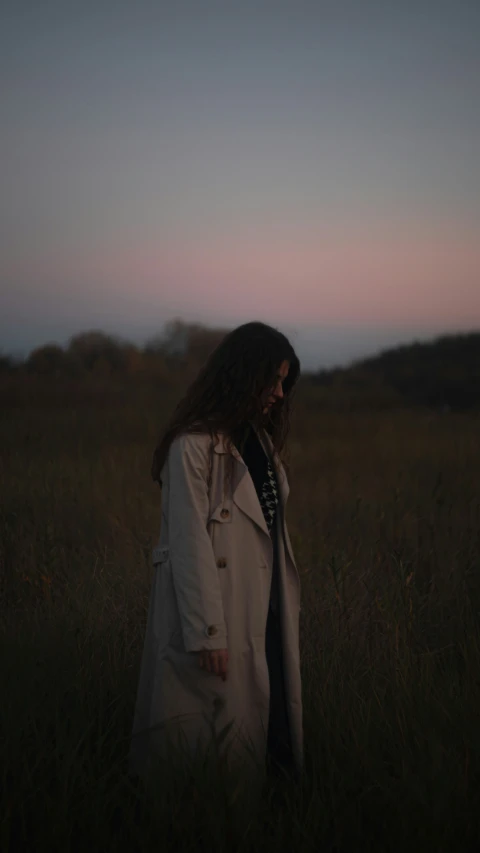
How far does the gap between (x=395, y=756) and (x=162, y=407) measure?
34.9 feet

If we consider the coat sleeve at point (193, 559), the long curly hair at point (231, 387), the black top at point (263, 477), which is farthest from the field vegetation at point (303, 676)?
the long curly hair at point (231, 387)

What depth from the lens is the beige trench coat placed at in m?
2.21

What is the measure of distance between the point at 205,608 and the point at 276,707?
653 millimetres

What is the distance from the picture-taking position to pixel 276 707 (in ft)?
8.48

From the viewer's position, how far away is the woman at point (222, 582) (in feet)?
7.29

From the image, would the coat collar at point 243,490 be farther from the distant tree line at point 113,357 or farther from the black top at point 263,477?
the distant tree line at point 113,357

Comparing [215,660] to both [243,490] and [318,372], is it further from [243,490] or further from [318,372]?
[318,372]

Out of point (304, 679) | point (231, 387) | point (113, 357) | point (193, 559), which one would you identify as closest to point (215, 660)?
point (193, 559)

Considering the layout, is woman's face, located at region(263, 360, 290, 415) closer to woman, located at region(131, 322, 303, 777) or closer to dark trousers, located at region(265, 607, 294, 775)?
woman, located at region(131, 322, 303, 777)

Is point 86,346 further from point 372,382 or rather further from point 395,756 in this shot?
point 395,756

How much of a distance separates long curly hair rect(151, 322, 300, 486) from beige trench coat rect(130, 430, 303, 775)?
64 millimetres

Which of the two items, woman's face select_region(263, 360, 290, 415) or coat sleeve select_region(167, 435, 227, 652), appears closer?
coat sleeve select_region(167, 435, 227, 652)

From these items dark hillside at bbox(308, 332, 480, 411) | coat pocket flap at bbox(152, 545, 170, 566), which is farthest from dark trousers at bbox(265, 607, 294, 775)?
dark hillside at bbox(308, 332, 480, 411)

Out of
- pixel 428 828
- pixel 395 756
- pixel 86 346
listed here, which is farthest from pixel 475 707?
pixel 86 346
